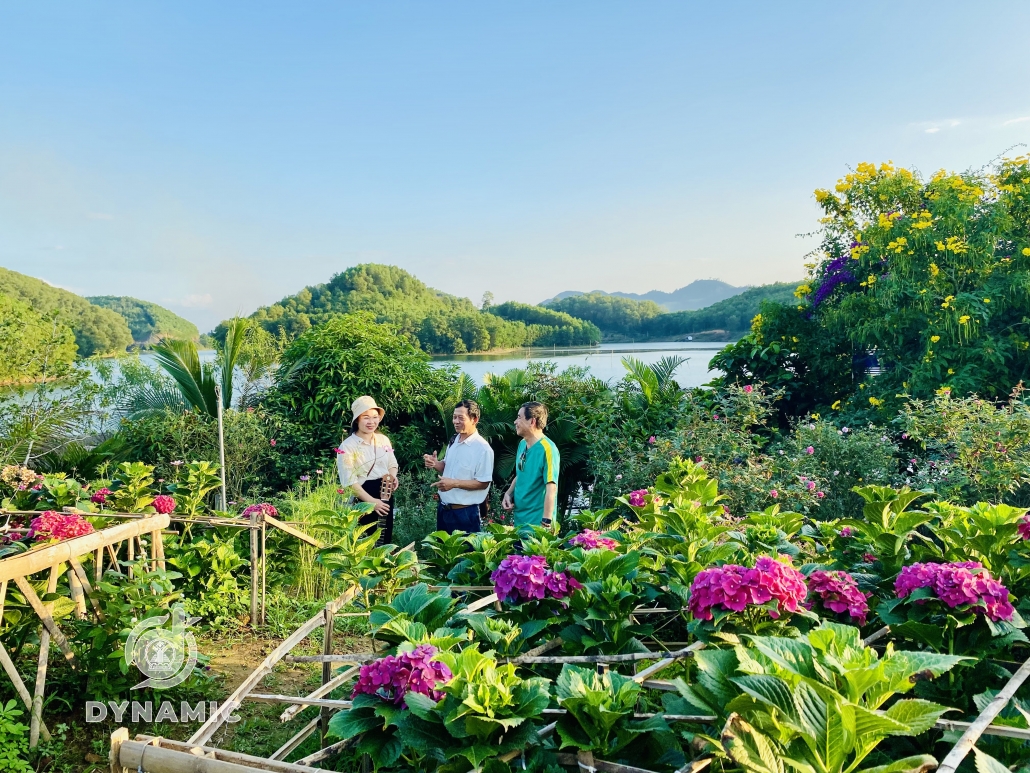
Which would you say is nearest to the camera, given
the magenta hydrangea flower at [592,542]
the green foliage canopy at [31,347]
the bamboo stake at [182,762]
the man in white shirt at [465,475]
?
the bamboo stake at [182,762]

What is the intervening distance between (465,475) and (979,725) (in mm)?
3617

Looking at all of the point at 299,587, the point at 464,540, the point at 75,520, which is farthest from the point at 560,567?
the point at 299,587

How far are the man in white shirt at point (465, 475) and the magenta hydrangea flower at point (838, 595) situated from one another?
2.89m

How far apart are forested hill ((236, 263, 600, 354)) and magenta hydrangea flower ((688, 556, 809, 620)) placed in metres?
9.40

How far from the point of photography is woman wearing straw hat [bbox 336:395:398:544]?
499 centimetres

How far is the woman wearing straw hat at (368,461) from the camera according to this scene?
16.4ft

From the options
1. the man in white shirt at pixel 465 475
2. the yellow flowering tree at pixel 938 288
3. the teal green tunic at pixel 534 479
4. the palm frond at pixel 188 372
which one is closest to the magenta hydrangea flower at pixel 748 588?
the teal green tunic at pixel 534 479

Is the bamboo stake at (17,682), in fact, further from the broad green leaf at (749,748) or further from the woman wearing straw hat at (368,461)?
the broad green leaf at (749,748)

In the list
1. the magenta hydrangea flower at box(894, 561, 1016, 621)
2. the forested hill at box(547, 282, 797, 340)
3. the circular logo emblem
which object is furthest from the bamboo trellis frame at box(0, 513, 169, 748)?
the forested hill at box(547, 282, 797, 340)

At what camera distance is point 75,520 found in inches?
126

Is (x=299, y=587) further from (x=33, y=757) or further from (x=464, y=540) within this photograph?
(x=464, y=540)

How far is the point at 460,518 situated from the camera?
4828 mm

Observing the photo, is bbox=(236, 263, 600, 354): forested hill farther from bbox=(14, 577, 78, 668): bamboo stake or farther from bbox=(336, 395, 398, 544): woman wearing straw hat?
bbox=(14, 577, 78, 668): bamboo stake

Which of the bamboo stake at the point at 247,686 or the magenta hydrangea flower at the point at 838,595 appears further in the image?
Result: the magenta hydrangea flower at the point at 838,595
